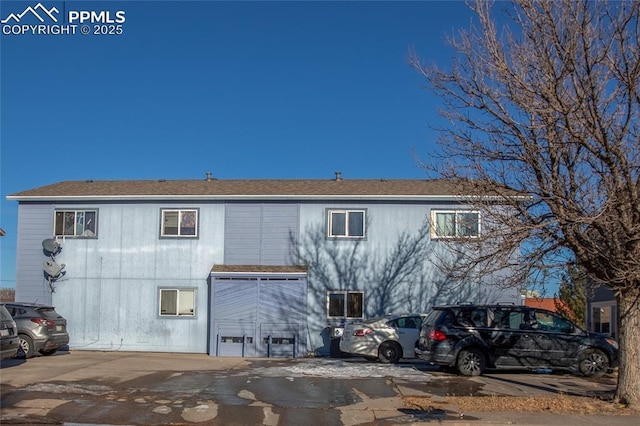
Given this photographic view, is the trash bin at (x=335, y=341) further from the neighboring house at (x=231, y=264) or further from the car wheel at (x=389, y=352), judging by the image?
the car wheel at (x=389, y=352)

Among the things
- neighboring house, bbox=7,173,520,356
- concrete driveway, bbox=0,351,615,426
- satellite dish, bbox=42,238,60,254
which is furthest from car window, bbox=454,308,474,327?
satellite dish, bbox=42,238,60,254

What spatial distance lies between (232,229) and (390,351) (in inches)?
291

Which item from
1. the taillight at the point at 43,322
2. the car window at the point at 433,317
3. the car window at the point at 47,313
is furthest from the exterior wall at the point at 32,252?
the car window at the point at 433,317

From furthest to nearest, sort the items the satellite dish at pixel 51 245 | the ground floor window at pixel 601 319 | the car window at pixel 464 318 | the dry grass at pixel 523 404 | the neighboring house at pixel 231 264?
the ground floor window at pixel 601 319, the satellite dish at pixel 51 245, the neighboring house at pixel 231 264, the car window at pixel 464 318, the dry grass at pixel 523 404

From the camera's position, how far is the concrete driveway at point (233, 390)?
1057 cm

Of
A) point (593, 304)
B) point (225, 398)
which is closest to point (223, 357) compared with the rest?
point (225, 398)

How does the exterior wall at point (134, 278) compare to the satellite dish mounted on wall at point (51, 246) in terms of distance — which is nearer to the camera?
the exterior wall at point (134, 278)

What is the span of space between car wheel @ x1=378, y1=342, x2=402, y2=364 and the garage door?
3.78 m

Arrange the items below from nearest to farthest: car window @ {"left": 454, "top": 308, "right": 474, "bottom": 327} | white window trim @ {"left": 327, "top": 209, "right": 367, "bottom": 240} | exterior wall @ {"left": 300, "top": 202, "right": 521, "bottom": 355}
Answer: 1. car window @ {"left": 454, "top": 308, "right": 474, "bottom": 327}
2. exterior wall @ {"left": 300, "top": 202, "right": 521, "bottom": 355}
3. white window trim @ {"left": 327, "top": 209, "right": 367, "bottom": 240}

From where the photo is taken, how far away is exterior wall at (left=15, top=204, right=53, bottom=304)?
23578 millimetres

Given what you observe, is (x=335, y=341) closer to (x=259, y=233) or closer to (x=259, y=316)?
(x=259, y=316)

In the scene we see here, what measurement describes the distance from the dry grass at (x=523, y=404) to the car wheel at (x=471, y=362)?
10.2ft

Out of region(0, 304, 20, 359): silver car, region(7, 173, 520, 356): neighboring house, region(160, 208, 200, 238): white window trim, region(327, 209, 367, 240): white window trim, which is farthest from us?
region(160, 208, 200, 238): white window trim

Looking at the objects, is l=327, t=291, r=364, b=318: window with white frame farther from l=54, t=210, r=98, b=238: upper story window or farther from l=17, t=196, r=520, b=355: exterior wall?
l=54, t=210, r=98, b=238: upper story window
